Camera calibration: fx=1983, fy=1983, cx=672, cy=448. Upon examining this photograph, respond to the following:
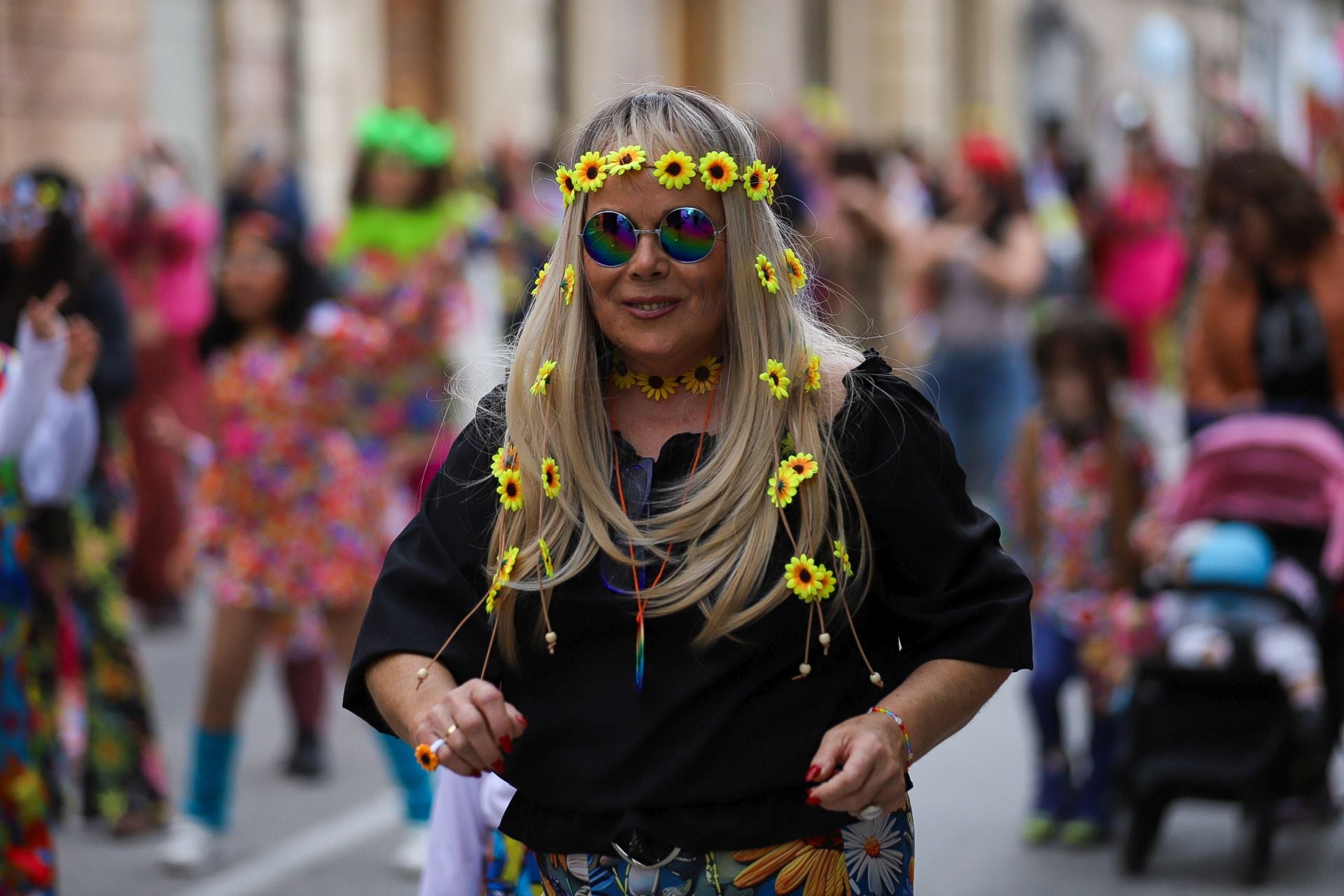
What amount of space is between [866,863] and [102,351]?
450 centimetres

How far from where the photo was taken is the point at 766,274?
2.70 metres

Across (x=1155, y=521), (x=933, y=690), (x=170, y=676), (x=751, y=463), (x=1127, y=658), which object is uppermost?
(x=751, y=463)

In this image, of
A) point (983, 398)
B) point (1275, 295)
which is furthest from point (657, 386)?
point (983, 398)

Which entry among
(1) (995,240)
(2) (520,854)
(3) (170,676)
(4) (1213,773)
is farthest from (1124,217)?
(2) (520,854)

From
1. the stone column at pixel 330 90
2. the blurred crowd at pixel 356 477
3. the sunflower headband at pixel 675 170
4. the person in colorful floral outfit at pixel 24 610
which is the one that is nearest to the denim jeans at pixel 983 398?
the blurred crowd at pixel 356 477

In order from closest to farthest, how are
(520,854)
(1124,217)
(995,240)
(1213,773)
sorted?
1. (520,854)
2. (1213,773)
3. (995,240)
4. (1124,217)

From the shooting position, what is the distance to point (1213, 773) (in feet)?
18.2

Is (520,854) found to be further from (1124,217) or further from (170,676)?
(1124,217)

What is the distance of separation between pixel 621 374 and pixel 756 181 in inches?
13.0

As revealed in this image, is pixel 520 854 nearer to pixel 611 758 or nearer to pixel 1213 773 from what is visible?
pixel 611 758

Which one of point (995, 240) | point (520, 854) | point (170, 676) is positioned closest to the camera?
point (520, 854)

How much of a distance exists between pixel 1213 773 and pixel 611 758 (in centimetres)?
344

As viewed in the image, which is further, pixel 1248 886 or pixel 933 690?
pixel 1248 886

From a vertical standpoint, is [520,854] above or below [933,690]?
below
